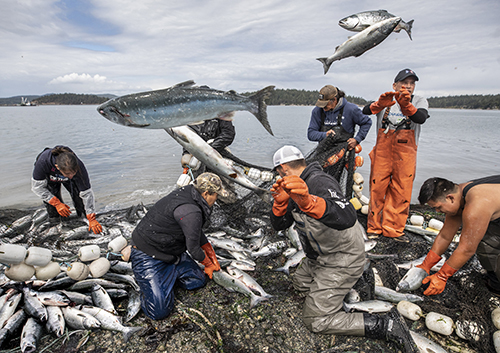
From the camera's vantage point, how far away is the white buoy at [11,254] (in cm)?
289

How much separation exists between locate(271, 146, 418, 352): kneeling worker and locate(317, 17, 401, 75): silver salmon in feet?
6.75

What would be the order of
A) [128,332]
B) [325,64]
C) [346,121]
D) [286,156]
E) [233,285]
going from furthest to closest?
[346,121], [325,64], [233,285], [286,156], [128,332]

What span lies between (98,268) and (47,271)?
1.74ft

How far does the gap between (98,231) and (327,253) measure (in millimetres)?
3987

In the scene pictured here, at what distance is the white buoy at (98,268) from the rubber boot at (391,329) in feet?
10.3

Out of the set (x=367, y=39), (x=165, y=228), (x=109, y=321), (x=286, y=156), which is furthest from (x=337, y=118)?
(x=109, y=321)

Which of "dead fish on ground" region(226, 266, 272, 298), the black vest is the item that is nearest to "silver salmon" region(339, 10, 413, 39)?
the black vest

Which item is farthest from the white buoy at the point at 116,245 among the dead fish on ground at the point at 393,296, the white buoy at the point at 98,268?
the dead fish on ground at the point at 393,296

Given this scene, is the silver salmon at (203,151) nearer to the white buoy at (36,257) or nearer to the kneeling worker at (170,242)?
the kneeling worker at (170,242)

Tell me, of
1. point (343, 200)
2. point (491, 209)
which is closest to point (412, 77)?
point (491, 209)

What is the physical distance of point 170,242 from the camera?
3.46 m

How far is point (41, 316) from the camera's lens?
283 centimetres

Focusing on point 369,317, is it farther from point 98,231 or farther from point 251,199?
point 98,231

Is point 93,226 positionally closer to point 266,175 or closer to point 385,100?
point 266,175
